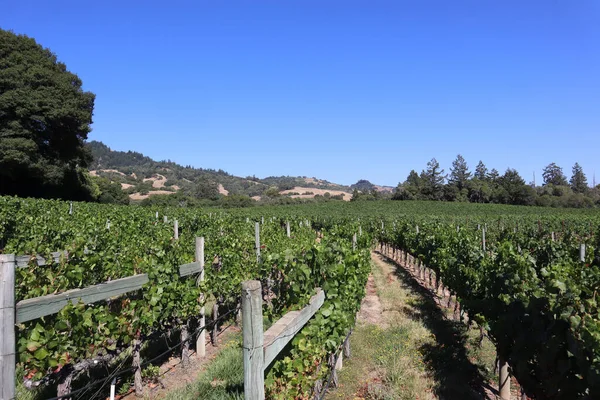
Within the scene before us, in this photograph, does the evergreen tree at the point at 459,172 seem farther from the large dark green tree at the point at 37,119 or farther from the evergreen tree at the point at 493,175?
the large dark green tree at the point at 37,119

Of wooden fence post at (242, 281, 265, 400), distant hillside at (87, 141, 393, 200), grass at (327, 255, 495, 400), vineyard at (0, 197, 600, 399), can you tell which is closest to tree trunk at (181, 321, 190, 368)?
vineyard at (0, 197, 600, 399)

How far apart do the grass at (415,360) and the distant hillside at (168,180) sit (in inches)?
2792

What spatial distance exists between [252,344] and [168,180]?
369 feet

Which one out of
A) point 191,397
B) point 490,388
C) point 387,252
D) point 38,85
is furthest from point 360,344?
point 38,85

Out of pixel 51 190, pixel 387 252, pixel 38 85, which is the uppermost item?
pixel 38 85

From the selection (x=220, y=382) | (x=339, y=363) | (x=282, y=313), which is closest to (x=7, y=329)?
(x=282, y=313)

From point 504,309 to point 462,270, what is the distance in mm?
3346

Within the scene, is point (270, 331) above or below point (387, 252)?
above

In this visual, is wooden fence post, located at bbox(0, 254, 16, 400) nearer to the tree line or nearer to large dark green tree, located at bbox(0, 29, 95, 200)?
large dark green tree, located at bbox(0, 29, 95, 200)

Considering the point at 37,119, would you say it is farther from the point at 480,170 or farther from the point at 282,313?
the point at 480,170

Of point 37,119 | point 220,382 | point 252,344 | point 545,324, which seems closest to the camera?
point 252,344

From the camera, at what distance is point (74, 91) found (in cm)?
3088

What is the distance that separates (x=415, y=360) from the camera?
5.55m

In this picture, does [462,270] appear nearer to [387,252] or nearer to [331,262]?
[331,262]
